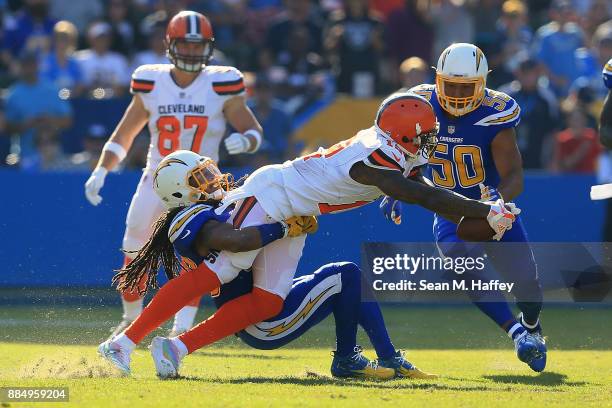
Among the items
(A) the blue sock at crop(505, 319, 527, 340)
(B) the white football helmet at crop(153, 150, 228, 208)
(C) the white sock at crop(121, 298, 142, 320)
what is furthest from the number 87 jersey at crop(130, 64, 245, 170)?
(A) the blue sock at crop(505, 319, 527, 340)

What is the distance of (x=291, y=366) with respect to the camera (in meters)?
7.37

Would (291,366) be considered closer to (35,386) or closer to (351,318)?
(351,318)

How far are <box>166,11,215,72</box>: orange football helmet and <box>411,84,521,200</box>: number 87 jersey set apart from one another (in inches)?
76.6

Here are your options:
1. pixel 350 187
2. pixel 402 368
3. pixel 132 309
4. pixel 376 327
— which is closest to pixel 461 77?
pixel 350 187

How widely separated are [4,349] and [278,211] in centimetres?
220

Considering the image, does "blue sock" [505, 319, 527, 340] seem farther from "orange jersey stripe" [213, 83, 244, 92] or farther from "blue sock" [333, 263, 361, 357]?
"orange jersey stripe" [213, 83, 244, 92]

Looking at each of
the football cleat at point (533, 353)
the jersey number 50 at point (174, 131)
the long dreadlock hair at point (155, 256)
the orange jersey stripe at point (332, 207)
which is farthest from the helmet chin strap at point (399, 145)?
the jersey number 50 at point (174, 131)

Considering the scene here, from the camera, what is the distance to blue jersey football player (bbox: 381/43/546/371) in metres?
7.50

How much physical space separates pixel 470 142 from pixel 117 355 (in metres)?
2.58

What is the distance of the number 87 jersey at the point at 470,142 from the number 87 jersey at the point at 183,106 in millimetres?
1815

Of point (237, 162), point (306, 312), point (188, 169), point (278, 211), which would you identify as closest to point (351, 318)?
point (306, 312)

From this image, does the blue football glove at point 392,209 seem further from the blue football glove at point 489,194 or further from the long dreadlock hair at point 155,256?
the long dreadlock hair at point 155,256

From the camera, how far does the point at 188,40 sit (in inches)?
355

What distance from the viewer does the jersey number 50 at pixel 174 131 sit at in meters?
8.95
